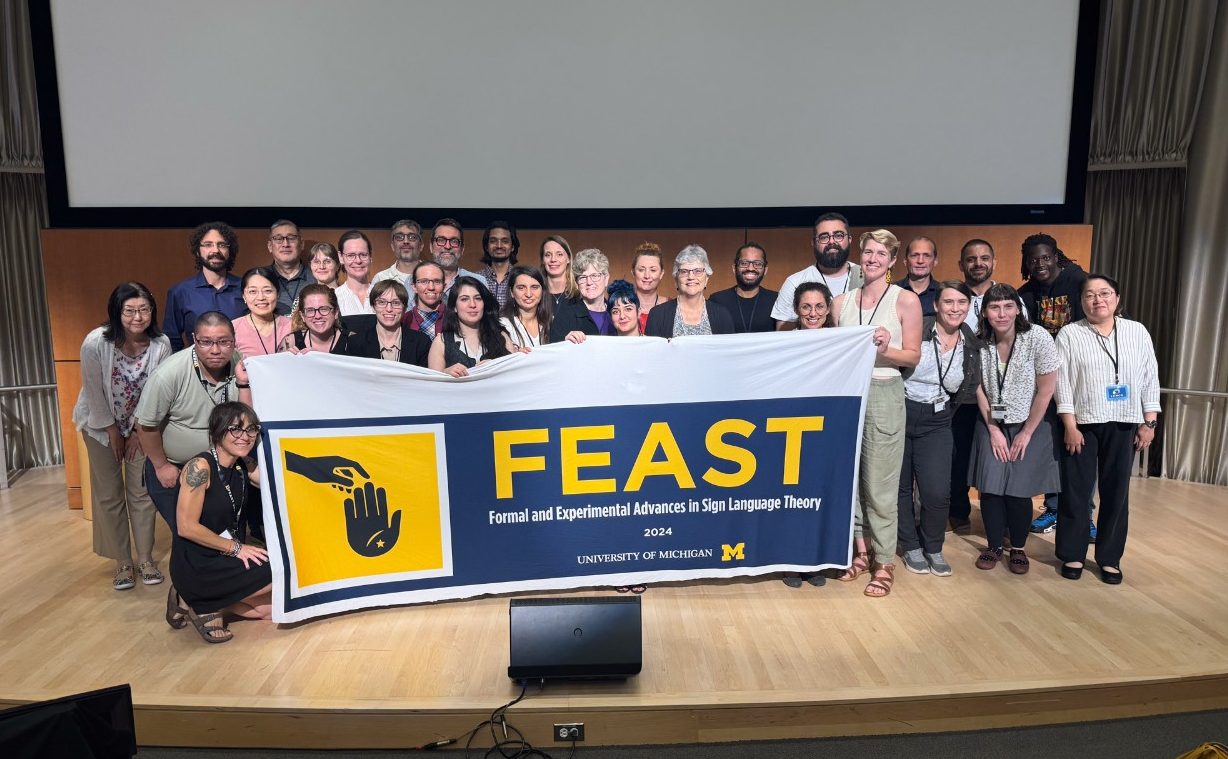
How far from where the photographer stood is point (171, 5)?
475 cm

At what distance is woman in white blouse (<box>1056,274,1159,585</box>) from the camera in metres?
3.58

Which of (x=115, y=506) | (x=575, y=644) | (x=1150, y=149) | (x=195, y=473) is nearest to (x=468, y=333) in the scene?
(x=195, y=473)

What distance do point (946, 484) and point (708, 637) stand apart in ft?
4.63

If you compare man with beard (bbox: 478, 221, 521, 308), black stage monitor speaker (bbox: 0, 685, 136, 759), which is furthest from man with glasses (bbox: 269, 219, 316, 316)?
black stage monitor speaker (bbox: 0, 685, 136, 759)

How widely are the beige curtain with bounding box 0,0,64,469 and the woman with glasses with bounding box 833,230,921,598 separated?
18.7 feet

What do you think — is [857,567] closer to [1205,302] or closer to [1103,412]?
[1103,412]

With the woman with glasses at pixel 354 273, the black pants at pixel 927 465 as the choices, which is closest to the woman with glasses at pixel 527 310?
the woman with glasses at pixel 354 273

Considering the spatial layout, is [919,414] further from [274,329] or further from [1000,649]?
[274,329]

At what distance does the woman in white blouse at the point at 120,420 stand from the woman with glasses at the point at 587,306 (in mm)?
1797

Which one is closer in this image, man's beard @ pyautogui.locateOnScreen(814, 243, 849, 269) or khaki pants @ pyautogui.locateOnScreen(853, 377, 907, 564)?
khaki pants @ pyautogui.locateOnScreen(853, 377, 907, 564)

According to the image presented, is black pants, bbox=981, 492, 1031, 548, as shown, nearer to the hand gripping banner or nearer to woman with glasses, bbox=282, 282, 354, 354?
the hand gripping banner

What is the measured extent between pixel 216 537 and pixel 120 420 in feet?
3.20

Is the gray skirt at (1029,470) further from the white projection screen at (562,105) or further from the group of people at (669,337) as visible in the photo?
the white projection screen at (562,105)

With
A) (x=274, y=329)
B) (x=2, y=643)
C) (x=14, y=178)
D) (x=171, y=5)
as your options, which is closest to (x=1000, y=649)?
(x=274, y=329)
